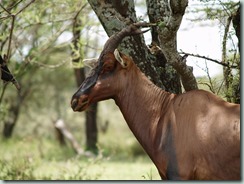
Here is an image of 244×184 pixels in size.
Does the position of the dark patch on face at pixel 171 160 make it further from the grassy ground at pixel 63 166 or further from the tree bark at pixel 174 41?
the grassy ground at pixel 63 166

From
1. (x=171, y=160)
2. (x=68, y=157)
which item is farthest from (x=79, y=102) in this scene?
(x=68, y=157)

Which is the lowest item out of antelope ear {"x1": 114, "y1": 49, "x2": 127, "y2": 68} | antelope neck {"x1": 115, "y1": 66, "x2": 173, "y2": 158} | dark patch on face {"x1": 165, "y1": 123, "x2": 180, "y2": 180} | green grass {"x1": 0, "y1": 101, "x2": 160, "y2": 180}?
green grass {"x1": 0, "y1": 101, "x2": 160, "y2": 180}

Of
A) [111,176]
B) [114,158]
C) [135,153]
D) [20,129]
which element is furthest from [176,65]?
[20,129]

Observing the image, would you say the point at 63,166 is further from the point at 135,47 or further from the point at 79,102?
the point at 79,102

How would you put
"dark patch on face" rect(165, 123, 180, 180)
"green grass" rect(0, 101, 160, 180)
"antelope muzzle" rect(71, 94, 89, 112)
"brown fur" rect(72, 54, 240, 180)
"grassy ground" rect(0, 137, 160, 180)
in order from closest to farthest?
"brown fur" rect(72, 54, 240, 180) → "dark patch on face" rect(165, 123, 180, 180) → "antelope muzzle" rect(71, 94, 89, 112) → "grassy ground" rect(0, 137, 160, 180) → "green grass" rect(0, 101, 160, 180)

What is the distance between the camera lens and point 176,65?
5809mm

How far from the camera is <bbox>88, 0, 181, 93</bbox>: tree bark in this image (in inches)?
253

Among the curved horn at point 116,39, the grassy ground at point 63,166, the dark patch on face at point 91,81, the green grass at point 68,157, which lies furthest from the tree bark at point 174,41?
the green grass at point 68,157

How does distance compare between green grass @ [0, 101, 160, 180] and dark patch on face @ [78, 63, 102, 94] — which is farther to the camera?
green grass @ [0, 101, 160, 180]

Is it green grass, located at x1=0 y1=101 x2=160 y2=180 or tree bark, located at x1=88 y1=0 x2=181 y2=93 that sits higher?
tree bark, located at x1=88 y1=0 x2=181 y2=93

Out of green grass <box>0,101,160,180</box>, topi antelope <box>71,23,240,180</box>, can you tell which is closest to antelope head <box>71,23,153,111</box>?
topi antelope <box>71,23,240,180</box>

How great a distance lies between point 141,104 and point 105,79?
39 cm

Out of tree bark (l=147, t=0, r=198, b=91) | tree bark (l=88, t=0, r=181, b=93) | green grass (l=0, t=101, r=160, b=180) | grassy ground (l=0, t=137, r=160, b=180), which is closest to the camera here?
tree bark (l=147, t=0, r=198, b=91)

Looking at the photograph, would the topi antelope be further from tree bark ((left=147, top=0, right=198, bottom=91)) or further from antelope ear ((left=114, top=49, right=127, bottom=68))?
tree bark ((left=147, top=0, right=198, bottom=91))
